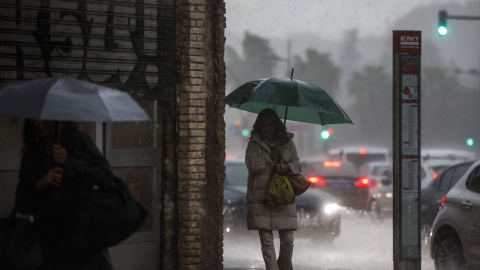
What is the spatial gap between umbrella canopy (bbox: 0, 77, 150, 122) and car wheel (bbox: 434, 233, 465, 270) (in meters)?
6.28

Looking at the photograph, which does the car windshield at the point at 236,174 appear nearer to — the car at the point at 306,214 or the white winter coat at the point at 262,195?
the car at the point at 306,214

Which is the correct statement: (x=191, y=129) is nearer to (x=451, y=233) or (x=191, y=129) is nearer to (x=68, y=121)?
(x=451, y=233)

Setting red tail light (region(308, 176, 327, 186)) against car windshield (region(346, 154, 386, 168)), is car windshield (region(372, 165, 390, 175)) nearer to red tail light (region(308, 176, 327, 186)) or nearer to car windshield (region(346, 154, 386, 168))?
red tail light (region(308, 176, 327, 186))

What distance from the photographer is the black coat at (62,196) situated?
554 centimetres

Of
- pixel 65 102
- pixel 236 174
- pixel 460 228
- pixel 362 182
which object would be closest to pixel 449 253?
pixel 460 228

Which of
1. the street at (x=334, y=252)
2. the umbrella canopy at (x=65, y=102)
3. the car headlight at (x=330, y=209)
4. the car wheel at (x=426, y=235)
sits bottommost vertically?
the street at (x=334, y=252)

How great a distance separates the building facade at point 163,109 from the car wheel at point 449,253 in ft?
8.86

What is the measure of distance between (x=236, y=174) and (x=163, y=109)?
7.96 meters

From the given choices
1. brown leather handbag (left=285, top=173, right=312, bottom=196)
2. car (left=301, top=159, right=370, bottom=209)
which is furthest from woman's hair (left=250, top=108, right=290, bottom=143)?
car (left=301, top=159, right=370, bottom=209)

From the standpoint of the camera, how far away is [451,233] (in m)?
11.2

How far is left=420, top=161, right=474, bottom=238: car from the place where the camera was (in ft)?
46.8

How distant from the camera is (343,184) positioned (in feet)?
78.2

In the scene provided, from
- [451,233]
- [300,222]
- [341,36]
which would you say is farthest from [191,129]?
[341,36]

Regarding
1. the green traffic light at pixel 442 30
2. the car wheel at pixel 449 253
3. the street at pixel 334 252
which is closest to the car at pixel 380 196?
the street at pixel 334 252
